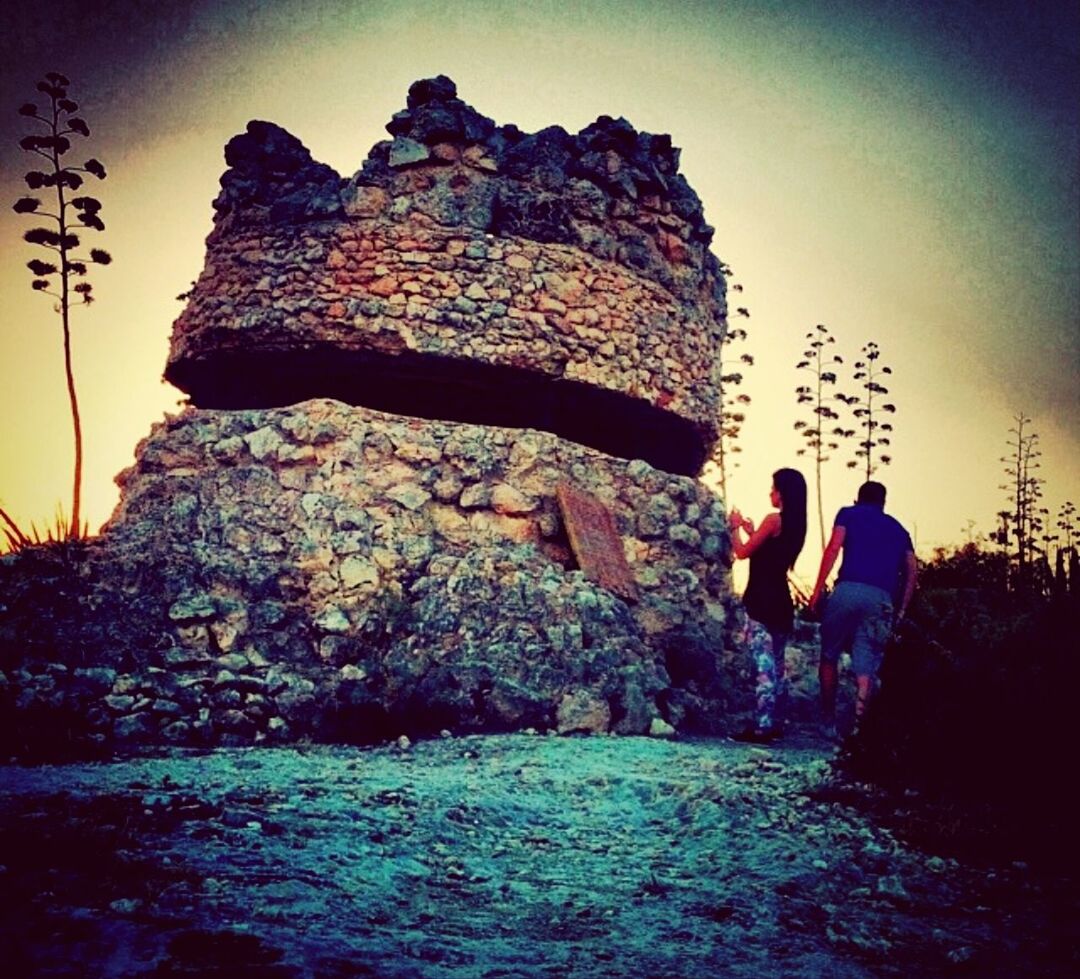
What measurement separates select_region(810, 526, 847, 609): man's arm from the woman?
0.55 metres

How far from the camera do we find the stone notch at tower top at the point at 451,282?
720 cm

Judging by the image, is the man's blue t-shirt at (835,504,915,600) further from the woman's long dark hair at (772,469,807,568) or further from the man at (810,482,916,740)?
the woman's long dark hair at (772,469,807,568)

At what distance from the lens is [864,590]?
17.4 feet

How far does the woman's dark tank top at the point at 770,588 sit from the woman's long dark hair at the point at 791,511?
38mm

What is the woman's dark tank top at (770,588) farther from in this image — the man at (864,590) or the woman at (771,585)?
the man at (864,590)

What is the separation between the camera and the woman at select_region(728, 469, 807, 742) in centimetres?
597

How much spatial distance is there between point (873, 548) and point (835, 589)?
356 mm

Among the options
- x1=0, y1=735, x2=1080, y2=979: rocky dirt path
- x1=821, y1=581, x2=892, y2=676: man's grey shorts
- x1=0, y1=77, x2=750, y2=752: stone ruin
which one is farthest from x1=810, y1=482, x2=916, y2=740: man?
x1=0, y1=77, x2=750, y2=752: stone ruin

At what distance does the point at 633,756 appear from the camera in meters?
5.01

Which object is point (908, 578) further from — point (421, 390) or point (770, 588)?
point (421, 390)

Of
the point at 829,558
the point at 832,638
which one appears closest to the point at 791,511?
the point at 829,558

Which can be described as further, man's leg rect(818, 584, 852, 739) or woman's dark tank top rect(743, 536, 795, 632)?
woman's dark tank top rect(743, 536, 795, 632)

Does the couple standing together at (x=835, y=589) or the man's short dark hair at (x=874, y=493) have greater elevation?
the man's short dark hair at (x=874, y=493)

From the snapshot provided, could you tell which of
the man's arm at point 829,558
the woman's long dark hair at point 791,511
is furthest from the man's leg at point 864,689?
the woman's long dark hair at point 791,511
